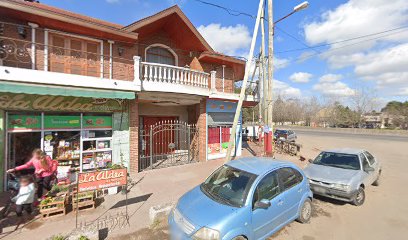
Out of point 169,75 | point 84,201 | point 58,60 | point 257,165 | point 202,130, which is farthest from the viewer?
point 202,130

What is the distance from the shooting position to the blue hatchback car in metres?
3.47

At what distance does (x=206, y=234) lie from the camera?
333 centimetres

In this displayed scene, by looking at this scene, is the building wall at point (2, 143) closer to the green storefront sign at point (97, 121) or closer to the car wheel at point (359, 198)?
the green storefront sign at point (97, 121)

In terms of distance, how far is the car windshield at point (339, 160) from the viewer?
696 cm

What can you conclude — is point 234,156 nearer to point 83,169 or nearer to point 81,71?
point 83,169

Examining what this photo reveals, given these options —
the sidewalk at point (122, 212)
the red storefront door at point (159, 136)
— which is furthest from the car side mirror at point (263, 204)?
the red storefront door at point (159, 136)

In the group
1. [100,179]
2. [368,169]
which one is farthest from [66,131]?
[368,169]

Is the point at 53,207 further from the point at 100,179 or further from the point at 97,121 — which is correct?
the point at 97,121

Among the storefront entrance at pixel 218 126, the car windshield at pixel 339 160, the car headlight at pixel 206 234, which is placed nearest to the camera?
the car headlight at pixel 206 234

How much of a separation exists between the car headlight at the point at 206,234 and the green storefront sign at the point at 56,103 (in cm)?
655

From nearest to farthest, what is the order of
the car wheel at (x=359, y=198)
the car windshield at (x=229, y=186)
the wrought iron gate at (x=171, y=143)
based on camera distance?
the car windshield at (x=229, y=186) → the car wheel at (x=359, y=198) → the wrought iron gate at (x=171, y=143)

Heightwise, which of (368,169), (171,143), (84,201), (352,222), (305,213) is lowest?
(352,222)

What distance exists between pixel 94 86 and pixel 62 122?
1.84 m

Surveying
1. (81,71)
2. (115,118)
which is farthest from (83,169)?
(81,71)
